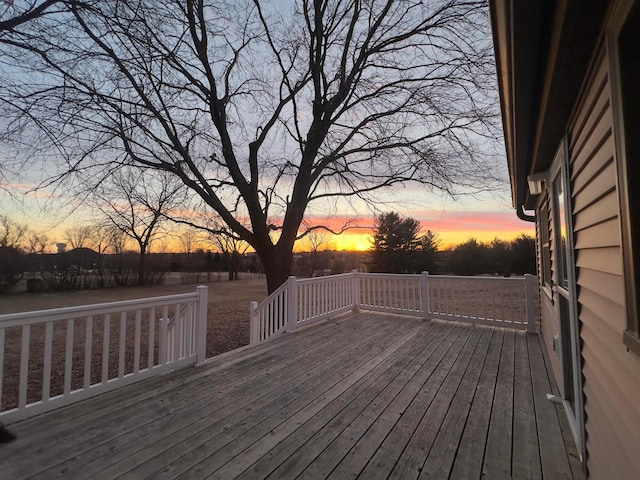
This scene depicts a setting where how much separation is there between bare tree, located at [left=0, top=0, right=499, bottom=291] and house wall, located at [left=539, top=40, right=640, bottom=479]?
4.89 metres

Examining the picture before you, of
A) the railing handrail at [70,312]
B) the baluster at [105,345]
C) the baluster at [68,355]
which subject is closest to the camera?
the railing handrail at [70,312]

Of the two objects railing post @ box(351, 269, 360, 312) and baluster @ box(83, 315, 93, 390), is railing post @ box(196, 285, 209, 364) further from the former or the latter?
railing post @ box(351, 269, 360, 312)

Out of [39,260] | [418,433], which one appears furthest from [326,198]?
[39,260]

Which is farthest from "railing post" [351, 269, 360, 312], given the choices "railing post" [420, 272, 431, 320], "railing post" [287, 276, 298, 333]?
"railing post" [287, 276, 298, 333]

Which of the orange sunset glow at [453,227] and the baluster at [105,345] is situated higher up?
the orange sunset glow at [453,227]

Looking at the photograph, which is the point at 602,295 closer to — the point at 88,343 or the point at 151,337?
the point at 88,343

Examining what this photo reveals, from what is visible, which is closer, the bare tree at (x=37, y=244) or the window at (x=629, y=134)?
the window at (x=629, y=134)

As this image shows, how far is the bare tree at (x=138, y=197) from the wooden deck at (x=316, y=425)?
4.56 metres

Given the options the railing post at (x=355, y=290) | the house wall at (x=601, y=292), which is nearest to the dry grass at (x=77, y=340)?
the railing post at (x=355, y=290)

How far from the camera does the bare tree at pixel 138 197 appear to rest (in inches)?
245

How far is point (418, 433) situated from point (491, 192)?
5691mm

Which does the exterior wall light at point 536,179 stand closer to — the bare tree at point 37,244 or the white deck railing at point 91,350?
the white deck railing at point 91,350

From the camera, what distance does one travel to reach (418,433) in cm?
219

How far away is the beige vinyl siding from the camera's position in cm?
105
